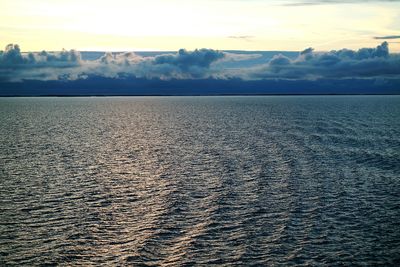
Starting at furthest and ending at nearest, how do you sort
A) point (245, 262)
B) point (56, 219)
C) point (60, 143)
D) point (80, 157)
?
1. point (60, 143)
2. point (80, 157)
3. point (56, 219)
4. point (245, 262)

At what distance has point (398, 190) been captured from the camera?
50719mm

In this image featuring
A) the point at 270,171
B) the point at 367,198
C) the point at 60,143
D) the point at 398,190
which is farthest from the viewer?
the point at 60,143

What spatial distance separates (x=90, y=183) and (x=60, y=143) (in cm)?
4592

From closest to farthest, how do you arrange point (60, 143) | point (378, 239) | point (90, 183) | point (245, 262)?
point (245, 262) < point (378, 239) < point (90, 183) < point (60, 143)

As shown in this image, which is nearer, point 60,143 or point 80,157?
point 80,157

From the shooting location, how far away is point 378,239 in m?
35.5

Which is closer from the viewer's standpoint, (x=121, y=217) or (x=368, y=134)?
(x=121, y=217)

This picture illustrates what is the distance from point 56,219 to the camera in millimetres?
40156

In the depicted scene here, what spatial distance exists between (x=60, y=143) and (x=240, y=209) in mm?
64131

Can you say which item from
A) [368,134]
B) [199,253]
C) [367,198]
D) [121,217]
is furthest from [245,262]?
[368,134]

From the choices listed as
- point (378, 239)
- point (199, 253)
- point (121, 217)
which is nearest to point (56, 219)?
point (121, 217)

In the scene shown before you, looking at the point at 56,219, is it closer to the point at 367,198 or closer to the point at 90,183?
the point at 90,183

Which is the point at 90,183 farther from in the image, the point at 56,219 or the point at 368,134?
the point at 368,134

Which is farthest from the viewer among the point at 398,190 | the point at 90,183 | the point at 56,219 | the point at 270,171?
the point at 270,171
